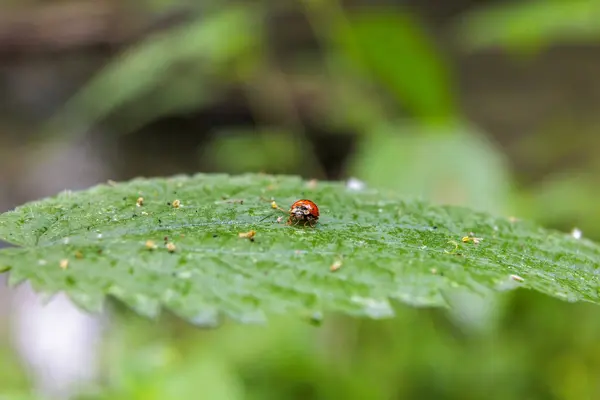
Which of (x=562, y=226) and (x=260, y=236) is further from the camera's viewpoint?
(x=562, y=226)

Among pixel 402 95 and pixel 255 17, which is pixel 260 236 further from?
pixel 255 17

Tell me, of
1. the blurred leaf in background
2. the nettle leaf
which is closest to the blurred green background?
the blurred leaf in background

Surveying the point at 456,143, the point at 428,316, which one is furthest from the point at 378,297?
the point at 428,316

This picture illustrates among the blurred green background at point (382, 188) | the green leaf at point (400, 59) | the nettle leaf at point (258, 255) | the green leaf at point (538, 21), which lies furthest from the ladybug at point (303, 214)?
the green leaf at point (538, 21)

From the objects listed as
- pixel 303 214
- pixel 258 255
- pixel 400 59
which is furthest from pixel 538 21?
pixel 258 255

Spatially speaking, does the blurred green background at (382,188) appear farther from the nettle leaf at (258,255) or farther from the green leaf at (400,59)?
the nettle leaf at (258,255)

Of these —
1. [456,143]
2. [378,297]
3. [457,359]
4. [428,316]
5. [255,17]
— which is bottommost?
[378,297]

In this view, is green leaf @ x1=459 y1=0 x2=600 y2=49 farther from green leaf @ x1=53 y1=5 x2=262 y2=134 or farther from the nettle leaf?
the nettle leaf
